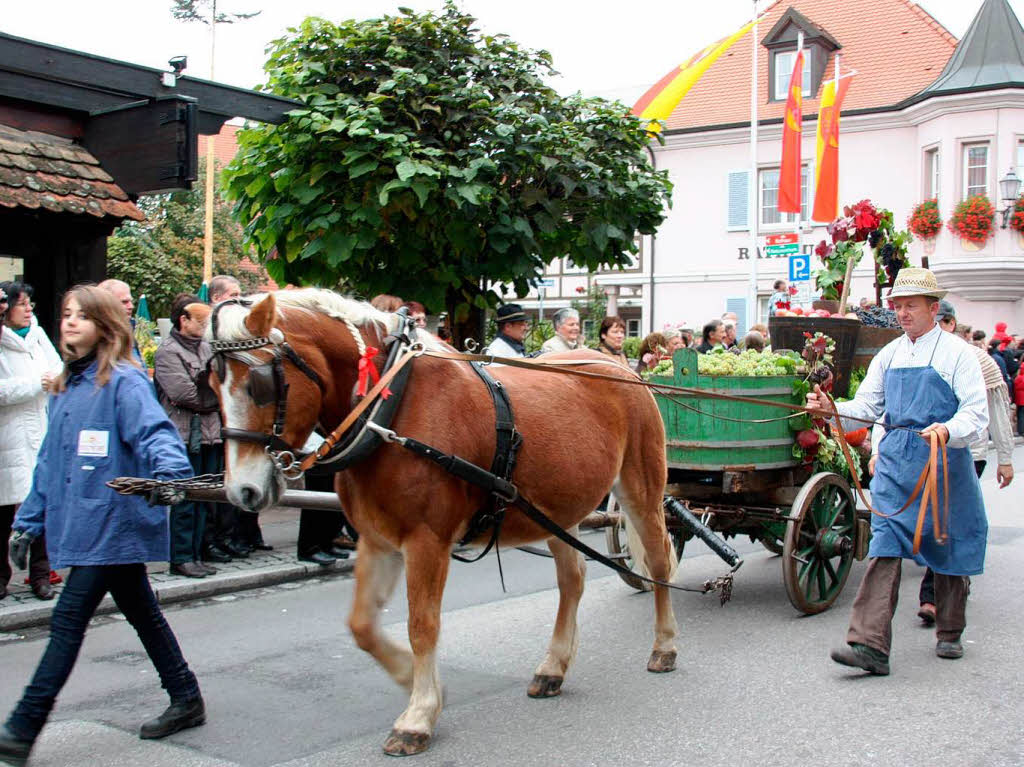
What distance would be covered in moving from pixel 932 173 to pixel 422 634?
87.9 feet

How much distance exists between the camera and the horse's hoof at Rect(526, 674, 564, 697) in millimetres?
4949

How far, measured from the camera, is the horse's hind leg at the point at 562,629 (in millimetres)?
Result: 4977

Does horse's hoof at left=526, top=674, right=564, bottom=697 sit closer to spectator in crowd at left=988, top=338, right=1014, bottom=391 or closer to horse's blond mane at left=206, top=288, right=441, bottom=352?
horse's blond mane at left=206, top=288, right=441, bottom=352

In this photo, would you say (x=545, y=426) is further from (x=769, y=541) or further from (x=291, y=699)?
(x=769, y=541)

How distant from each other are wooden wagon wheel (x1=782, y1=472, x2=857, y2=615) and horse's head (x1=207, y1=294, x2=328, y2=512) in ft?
11.1

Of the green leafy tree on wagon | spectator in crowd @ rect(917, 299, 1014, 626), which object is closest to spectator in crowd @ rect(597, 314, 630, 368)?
the green leafy tree on wagon

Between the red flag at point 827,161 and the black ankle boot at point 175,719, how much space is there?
1718 cm

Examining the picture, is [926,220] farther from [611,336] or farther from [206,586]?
[206,586]

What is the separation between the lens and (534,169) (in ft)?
31.3

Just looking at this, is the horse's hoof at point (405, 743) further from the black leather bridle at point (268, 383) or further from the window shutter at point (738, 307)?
the window shutter at point (738, 307)

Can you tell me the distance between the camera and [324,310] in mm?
4227

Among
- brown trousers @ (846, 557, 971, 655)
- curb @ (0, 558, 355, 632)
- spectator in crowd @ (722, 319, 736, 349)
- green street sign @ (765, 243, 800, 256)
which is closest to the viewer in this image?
brown trousers @ (846, 557, 971, 655)

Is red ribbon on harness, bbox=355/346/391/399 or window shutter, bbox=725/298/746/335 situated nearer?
red ribbon on harness, bbox=355/346/391/399

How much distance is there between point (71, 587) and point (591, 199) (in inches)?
268
